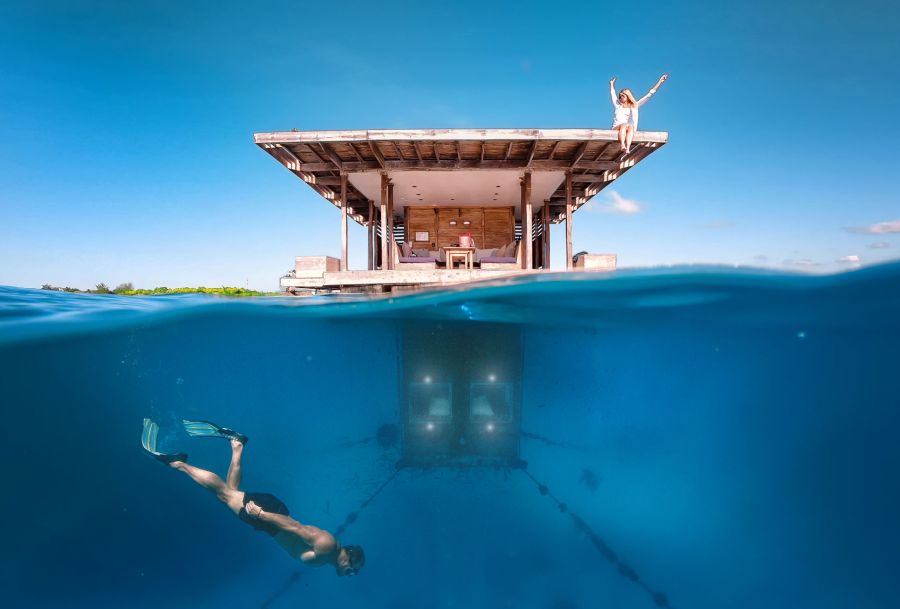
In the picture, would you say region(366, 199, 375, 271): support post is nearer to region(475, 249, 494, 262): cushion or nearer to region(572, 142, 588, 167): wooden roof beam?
region(475, 249, 494, 262): cushion

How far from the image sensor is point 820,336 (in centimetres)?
888

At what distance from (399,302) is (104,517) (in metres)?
22.1

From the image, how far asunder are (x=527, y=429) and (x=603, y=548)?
4.39 metres

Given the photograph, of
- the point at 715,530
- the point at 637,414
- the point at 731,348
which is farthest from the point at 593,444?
the point at 715,530

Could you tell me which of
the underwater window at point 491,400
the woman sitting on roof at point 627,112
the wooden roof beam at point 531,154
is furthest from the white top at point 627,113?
the underwater window at point 491,400

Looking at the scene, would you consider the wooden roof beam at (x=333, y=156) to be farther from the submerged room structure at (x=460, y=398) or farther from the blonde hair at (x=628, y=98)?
the blonde hair at (x=628, y=98)

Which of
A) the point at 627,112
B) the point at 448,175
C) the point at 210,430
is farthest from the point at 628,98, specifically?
the point at 210,430

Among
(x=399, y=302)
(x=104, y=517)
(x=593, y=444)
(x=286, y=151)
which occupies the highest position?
(x=286, y=151)

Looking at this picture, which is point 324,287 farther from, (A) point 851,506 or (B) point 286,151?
(A) point 851,506

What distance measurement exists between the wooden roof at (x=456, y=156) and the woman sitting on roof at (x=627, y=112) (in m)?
0.28

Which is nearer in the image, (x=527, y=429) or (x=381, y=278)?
(x=381, y=278)

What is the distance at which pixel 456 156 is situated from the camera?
490 inches

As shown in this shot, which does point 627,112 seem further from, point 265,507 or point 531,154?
point 265,507

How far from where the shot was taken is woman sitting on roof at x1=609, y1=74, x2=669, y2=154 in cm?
1064
